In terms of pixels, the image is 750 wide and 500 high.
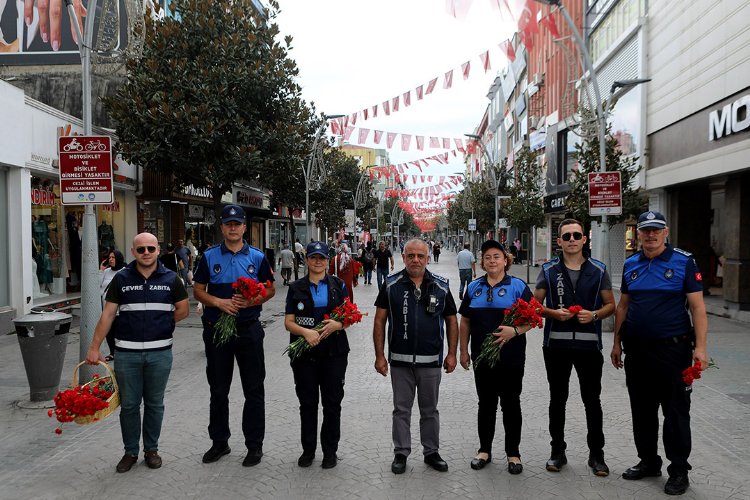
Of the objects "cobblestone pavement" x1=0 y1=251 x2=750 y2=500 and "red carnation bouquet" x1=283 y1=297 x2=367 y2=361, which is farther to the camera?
"red carnation bouquet" x1=283 y1=297 x2=367 y2=361

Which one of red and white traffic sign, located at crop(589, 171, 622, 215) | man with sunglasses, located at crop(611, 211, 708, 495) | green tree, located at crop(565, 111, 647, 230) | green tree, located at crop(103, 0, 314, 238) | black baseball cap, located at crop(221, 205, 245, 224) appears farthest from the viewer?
green tree, located at crop(565, 111, 647, 230)

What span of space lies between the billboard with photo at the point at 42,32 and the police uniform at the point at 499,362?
55.0ft

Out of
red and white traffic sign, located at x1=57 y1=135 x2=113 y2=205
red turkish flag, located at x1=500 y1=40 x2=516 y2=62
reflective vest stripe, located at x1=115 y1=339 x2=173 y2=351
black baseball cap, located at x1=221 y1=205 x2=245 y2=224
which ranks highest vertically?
red turkish flag, located at x1=500 y1=40 x2=516 y2=62

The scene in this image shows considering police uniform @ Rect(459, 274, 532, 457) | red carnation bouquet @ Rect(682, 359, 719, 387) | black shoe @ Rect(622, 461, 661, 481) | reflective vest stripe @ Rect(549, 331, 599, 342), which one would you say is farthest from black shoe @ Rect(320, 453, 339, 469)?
red carnation bouquet @ Rect(682, 359, 719, 387)

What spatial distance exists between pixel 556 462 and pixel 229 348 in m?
2.71

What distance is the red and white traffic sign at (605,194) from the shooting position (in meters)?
12.6

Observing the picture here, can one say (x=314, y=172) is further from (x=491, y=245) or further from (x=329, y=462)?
(x=329, y=462)

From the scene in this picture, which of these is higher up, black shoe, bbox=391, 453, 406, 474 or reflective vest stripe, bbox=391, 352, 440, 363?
reflective vest stripe, bbox=391, 352, 440, 363

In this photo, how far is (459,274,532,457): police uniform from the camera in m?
4.72

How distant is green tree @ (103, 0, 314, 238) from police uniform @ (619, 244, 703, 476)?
40.2 feet

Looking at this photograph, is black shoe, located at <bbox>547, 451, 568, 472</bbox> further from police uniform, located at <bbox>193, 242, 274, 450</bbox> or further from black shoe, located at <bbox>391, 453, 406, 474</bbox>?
police uniform, located at <bbox>193, 242, 274, 450</bbox>

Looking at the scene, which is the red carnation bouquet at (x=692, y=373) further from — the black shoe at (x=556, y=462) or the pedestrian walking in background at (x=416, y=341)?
the pedestrian walking in background at (x=416, y=341)

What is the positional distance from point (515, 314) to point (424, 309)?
26.6 inches

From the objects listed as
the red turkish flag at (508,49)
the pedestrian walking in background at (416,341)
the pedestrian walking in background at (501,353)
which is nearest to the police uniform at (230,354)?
the pedestrian walking in background at (416,341)
